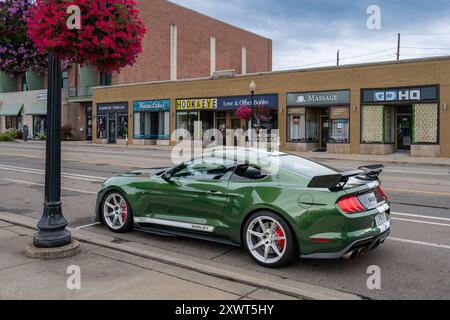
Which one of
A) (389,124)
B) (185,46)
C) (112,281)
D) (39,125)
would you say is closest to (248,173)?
(112,281)

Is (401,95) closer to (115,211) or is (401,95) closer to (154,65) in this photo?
(115,211)

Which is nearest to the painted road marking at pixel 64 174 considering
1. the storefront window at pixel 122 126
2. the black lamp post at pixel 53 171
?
the black lamp post at pixel 53 171

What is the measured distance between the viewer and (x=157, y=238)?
280 inches

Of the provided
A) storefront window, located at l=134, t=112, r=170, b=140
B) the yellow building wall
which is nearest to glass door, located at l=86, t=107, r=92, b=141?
storefront window, located at l=134, t=112, r=170, b=140

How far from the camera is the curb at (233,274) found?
15.2 ft

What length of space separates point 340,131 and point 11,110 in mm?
42720

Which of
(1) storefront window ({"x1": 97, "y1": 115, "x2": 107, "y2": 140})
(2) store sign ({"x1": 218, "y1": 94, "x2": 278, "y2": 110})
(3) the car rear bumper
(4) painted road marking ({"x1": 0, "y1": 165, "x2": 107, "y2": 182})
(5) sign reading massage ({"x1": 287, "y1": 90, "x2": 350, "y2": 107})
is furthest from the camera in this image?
(1) storefront window ({"x1": 97, "y1": 115, "x2": 107, "y2": 140})

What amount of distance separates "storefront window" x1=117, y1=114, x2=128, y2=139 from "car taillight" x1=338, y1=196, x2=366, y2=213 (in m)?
37.9

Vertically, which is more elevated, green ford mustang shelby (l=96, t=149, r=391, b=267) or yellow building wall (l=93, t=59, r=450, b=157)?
yellow building wall (l=93, t=59, r=450, b=157)

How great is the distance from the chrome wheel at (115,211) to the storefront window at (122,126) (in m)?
35.0

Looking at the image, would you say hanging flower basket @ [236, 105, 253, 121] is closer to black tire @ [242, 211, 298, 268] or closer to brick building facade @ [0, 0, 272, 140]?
brick building facade @ [0, 0, 272, 140]

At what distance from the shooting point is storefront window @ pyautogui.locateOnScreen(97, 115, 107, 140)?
44031 millimetres
